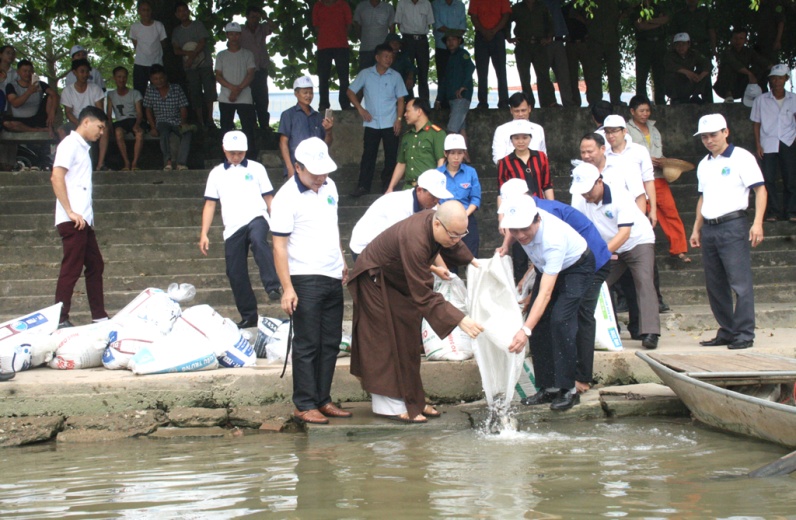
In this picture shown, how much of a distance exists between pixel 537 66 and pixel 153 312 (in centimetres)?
706

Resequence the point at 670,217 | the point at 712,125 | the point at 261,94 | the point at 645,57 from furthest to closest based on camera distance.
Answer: the point at 261,94 → the point at 645,57 → the point at 670,217 → the point at 712,125

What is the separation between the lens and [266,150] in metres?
13.0

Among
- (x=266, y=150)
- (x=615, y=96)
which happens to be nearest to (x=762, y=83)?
(x=615, y=96)

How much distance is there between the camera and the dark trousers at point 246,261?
27.4 feet

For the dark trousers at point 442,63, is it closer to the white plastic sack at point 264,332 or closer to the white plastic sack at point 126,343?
the white plastic sack at point 264,332

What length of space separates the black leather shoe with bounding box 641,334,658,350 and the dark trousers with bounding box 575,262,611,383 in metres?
0.77

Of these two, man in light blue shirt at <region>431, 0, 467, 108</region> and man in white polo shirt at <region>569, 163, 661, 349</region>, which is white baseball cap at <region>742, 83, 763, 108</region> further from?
man in white polo shirt at <region>569, 163, 661, 349</region>

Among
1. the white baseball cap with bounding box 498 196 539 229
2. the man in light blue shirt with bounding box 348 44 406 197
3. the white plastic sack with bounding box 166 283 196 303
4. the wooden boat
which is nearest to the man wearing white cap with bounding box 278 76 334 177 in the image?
the man in light blue shirt with bounding box 348 44 406 197

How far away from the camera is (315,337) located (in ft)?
22.1

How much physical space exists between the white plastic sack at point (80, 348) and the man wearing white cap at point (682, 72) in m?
8.83

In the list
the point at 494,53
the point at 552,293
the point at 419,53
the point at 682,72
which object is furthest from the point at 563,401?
the point at 682,72

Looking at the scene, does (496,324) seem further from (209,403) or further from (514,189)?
(209,403)

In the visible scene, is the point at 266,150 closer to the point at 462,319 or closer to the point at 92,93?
the point at 92,93

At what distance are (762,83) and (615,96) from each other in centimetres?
211
